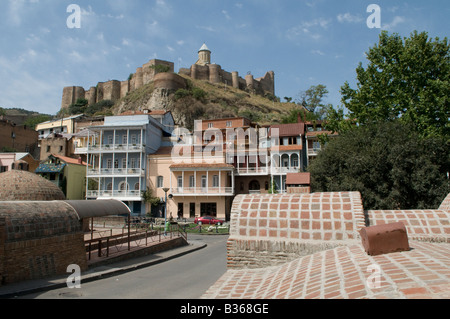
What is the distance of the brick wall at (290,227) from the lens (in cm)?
566

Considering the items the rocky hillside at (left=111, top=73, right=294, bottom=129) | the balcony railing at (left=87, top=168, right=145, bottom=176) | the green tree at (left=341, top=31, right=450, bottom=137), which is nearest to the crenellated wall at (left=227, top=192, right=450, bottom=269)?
the green tree at (left=341, top=31, right=450, bottom=137)

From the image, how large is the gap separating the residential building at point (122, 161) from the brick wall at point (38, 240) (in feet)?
84.9

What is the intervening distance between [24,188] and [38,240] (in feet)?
18.5

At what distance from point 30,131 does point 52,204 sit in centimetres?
5875

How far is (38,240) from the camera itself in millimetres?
10703

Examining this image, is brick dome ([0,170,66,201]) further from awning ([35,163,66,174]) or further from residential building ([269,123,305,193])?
residential building ([269,123,305,193])

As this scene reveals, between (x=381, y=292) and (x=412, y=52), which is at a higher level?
(x=412, y=52)

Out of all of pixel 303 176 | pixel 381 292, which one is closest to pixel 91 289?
pixel 381 292

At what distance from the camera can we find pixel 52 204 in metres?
12.1

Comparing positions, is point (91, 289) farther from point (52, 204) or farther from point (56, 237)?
point (52, 204)

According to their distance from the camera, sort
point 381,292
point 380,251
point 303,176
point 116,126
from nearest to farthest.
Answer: point 381,292 < point 380,251 < point 303,176 < point 116,126

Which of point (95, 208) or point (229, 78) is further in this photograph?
point (229, 78)

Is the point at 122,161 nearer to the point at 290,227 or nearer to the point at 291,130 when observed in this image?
the point at 291,130

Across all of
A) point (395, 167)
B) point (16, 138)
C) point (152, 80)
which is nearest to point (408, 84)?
point (395, 167)
